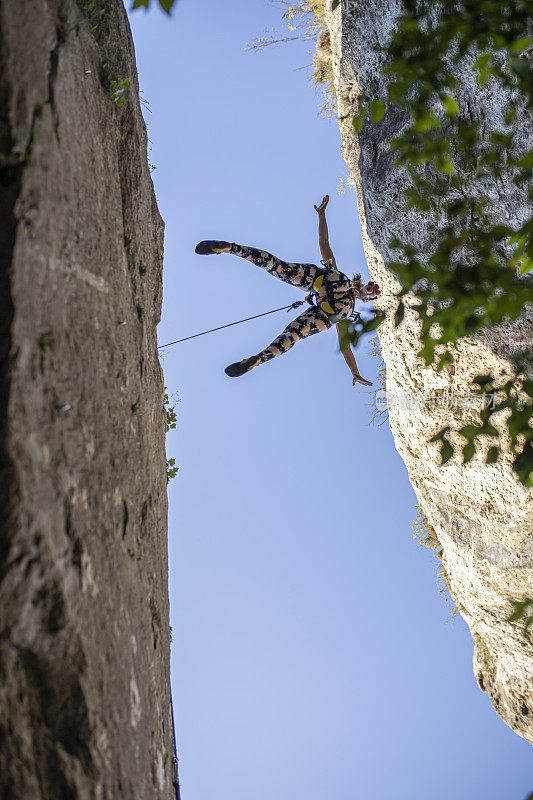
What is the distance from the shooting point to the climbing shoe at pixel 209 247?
5773mm

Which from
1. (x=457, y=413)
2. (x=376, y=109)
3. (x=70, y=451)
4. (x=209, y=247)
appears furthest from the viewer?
(x=209, y=247)

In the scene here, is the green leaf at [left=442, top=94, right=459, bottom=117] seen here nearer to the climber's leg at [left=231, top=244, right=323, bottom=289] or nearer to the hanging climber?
the hanging climber

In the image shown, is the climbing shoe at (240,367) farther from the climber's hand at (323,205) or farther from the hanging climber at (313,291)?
the climber's hand at (323,205)

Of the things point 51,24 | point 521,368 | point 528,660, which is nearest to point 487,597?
point 528,660

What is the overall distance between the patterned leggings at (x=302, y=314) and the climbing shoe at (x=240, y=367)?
70 millimetres

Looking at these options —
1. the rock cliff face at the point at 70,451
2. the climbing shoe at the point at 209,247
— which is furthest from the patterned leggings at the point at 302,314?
the rock cliff face at the point at 70,451

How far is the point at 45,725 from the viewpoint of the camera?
189 centimetres

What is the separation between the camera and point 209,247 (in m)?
5.79

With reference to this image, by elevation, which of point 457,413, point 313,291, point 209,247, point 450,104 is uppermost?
point 209,247

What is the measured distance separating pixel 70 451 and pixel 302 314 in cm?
437

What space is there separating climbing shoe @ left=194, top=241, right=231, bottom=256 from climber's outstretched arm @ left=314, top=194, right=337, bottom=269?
126 centimetres

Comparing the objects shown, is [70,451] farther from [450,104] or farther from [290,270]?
[290,270]

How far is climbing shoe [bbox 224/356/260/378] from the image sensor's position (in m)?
5.83

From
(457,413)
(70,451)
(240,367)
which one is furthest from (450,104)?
(240,367)
